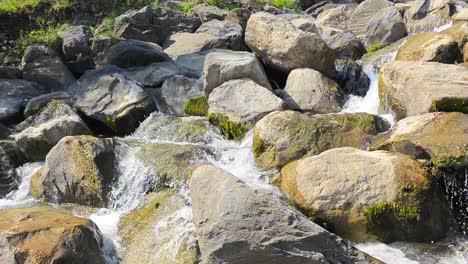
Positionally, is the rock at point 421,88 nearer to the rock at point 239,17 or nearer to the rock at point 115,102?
the rock at point 115,102

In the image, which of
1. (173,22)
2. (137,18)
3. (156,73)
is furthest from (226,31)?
(156,73)

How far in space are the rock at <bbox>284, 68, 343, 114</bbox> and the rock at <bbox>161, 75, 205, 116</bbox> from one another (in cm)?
204

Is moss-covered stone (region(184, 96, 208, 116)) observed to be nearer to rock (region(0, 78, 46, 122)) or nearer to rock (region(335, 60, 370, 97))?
rock (region(335, 60, 370, 97))

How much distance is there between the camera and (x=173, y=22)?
17.6m

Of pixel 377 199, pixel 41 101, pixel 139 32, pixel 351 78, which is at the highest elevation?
pixel 377 199

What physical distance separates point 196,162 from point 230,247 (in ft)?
10.4

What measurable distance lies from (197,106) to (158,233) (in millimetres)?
4826

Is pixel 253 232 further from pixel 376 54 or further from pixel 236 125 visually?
pixel 376 54

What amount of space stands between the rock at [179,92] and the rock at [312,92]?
2.04 m

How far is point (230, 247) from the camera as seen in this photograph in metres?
5.42

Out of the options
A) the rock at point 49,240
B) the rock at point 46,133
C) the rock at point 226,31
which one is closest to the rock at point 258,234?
the rock at point 49,240

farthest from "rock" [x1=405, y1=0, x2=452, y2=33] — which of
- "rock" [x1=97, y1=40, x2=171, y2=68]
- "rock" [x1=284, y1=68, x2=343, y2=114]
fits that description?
"rock" [x1=97, y1=40, x2=171, y2=68]

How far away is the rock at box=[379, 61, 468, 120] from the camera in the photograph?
7992 millimetres

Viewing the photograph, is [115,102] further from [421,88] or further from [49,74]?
[421,88]
